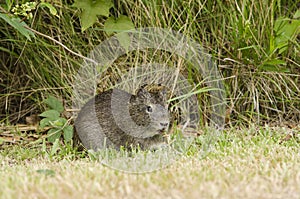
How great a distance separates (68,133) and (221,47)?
1325 millimetres

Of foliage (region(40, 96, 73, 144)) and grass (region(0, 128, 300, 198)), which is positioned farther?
foliage (region(40, 96, 73, 144))

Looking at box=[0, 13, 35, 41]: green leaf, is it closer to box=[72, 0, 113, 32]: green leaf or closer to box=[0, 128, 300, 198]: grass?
box=[72, 0, 113, 32]: green leaf

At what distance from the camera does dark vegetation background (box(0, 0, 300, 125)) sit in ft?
12.5

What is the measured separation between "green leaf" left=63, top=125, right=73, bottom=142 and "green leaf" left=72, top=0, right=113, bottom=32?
70 centimetres

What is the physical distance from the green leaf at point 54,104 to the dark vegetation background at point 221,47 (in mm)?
131

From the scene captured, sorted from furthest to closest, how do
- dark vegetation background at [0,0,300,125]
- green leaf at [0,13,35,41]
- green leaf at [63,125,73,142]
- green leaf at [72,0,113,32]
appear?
dark vegetation background at [0,0,300,125] → green leaf at [72,0,113,32] → green leaf at [63,125,73,142] → green leaf at [0,13,35,41]

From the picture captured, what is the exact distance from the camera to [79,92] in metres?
3.94

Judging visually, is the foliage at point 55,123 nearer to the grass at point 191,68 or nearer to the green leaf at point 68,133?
the green leaf at point 68,133

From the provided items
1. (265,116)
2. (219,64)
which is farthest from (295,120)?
(219,64)

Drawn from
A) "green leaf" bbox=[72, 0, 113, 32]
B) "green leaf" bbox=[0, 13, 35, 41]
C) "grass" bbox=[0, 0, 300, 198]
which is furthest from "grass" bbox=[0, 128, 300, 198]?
"green leaf" bbox=[72, 0, 113, 32]

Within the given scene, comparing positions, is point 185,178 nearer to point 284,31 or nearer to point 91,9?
point 91,9

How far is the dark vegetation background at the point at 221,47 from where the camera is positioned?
3.81m

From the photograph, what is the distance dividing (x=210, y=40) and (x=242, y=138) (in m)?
0.99

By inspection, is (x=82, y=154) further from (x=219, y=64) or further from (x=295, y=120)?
(x=295, y=120)
